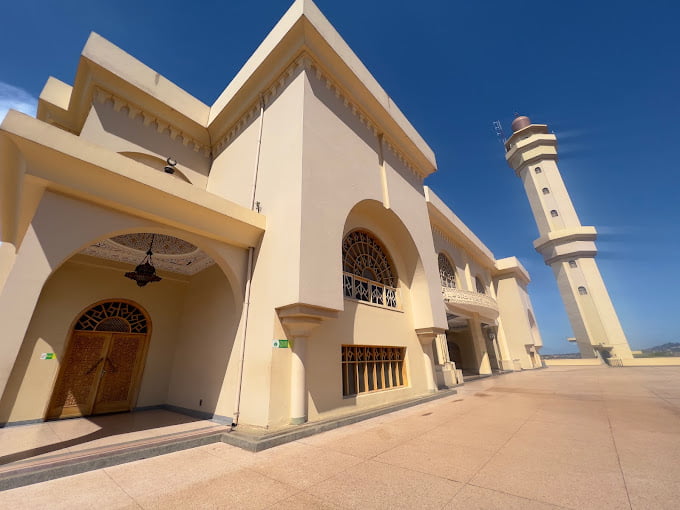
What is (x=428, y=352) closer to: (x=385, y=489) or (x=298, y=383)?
(x=298, y=383)

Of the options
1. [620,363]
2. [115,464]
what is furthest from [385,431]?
[620,363]

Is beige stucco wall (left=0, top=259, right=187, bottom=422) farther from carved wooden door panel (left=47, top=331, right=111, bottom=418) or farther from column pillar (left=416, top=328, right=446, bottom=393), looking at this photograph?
column pillar (left=416, top=328, right=446, bottom=393)

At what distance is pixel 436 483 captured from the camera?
9.39 ft

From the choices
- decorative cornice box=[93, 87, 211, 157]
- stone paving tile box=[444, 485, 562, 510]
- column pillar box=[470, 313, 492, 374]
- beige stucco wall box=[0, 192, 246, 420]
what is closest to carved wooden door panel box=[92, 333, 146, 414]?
beige stucco wall box=[0, 192, 246, 420]

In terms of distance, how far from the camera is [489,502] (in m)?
2.47

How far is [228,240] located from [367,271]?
411 cm

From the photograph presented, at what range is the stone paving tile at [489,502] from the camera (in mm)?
2373

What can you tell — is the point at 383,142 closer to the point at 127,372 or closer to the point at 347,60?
the point at 347,60

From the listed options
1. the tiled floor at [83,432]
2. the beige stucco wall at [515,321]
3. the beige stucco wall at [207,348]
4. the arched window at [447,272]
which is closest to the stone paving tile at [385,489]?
the beige stucco wall at [207,348]

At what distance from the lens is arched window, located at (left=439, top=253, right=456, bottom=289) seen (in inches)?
584

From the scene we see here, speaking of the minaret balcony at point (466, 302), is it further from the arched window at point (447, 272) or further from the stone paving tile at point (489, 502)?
the stone paving tile at point (489, 502)

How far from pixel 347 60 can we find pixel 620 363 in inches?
1242

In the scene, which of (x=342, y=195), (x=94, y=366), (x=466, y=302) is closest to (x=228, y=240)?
(x=342, y=195)

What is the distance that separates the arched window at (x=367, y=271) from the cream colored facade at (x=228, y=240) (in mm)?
64
